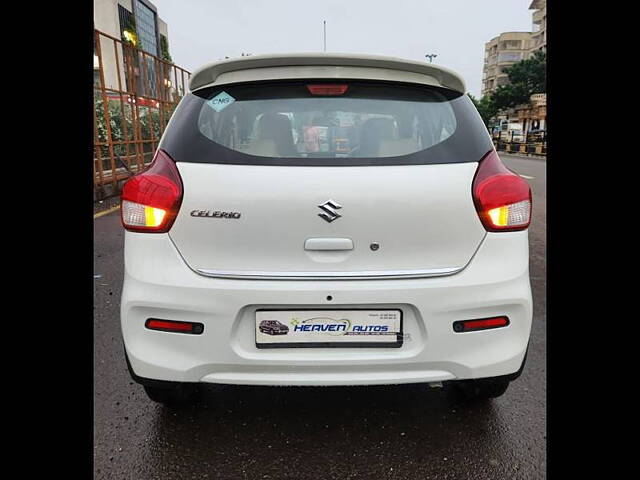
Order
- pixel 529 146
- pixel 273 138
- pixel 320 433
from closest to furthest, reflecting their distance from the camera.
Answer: pixel 273 138 → pixel 320 433 → pixel 529 146

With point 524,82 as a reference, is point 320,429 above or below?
below

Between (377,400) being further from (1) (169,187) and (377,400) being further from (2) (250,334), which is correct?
(1) (169,187)

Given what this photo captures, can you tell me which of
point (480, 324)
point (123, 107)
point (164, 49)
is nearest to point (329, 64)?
point (480, 324)

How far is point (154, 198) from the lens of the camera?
1663 millimetres

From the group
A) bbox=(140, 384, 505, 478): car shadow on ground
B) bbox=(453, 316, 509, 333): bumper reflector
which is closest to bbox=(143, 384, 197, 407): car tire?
bbox=(140, 384, 505, 478): car shadow on ground

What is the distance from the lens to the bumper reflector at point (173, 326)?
1648 mm

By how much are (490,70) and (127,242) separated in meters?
119

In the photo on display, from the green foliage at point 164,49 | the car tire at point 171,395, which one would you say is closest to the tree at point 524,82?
the green foliage at point 164,49

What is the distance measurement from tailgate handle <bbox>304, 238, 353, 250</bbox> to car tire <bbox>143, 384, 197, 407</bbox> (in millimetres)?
892

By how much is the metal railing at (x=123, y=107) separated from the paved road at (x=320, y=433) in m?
6.18

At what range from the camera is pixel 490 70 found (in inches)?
4190

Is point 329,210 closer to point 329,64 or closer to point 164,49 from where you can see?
point 329,64

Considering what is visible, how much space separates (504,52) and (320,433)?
375 ft
